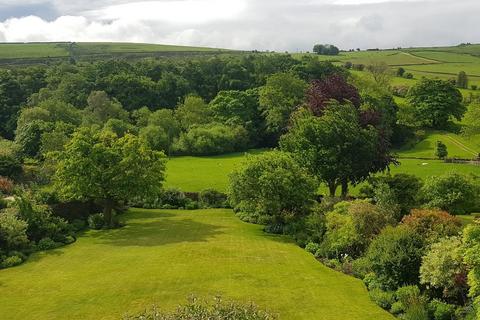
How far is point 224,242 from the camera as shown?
40062 mm

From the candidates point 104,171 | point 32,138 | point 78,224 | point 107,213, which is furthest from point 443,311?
point 32,138

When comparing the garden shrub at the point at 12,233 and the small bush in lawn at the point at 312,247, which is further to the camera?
the small bush in lawn at the point at 312,247

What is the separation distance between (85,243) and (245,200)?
50.6 ft

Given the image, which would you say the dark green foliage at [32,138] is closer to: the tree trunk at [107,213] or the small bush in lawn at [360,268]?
the tree trunk at [107,213]

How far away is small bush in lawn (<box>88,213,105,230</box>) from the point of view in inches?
1831

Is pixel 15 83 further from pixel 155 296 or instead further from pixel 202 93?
pixel 155 296

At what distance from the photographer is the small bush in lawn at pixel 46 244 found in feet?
128

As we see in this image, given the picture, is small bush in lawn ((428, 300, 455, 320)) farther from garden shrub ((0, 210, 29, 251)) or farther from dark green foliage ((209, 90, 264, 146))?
dark green foliage ((209, 90, 264, 146))

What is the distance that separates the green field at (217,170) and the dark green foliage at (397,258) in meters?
23.6

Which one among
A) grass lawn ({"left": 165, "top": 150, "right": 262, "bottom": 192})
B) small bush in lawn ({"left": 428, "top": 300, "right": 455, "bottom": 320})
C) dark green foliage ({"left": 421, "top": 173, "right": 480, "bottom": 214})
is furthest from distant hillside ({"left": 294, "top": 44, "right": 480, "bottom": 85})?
small bush in lawn ({"left": 428, "top": 300, "right": 455, "bottom": 320})

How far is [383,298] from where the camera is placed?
27641mm

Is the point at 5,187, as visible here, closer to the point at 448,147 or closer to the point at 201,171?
the point at 201,171

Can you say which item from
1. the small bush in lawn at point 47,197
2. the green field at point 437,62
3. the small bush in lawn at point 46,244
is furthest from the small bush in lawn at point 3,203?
the green field at point 437,62

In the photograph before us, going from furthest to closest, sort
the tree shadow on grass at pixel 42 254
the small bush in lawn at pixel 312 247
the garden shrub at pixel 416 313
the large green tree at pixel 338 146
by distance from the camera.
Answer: the large green tree at pixel 338 146
the small bush in lawn at pixel 312 247
the tree shadow on grass at pixel 42 254
the garden shrub at pixel 416 313
